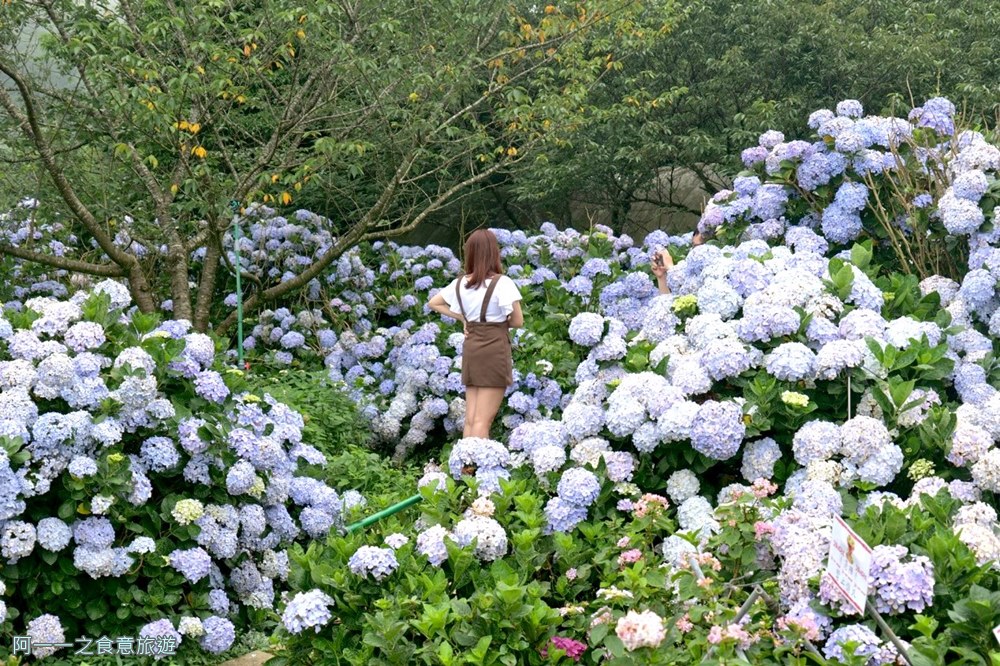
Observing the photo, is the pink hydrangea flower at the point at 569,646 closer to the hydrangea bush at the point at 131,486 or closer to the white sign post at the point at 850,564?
the white sign post at the point at 850,564

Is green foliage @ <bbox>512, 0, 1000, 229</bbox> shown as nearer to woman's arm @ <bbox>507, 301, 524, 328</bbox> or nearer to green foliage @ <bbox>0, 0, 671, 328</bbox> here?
green foliage @ <bbox>0, 0, 671, 328</bbox>

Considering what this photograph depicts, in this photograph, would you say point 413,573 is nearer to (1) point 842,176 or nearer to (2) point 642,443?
(2) point 642,443

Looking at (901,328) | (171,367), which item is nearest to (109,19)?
(171,367)

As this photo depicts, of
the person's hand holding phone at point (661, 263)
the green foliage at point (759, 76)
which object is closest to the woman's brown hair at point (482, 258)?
the person's hand holding phone at point (661, 263)

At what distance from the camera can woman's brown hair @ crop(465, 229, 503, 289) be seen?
6219 mm

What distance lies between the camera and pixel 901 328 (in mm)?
4516

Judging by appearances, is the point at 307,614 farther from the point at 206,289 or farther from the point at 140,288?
the point at 206,289

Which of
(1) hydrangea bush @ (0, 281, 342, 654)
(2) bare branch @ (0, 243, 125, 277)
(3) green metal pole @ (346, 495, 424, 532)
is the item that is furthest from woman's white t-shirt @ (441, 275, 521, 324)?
(2) bare branch @ (0, 243, 125, 277)

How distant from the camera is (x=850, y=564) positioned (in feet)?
8.99

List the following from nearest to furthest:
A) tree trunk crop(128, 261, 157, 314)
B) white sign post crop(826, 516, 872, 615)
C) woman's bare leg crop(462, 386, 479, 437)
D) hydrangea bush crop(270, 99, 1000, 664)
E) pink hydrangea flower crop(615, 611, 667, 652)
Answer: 1. pink hydrangea flower crop(615, 611, 667, 652)
2. white sign post crop(826, 516, 872, 615)
3. hydrangea bush crop(270, 99, 1000, 664)
4. woman's bare leg crop(462, 386, 479, 437)
5. tree trunk crop(128, 261, 157, 314)

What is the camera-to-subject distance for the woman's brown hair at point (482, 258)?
20.4 ft

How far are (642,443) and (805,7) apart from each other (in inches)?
260

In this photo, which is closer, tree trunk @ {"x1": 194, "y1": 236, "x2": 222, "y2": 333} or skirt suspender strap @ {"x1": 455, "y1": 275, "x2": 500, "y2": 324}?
skirt suspender strap @ {"x1": 455, "y1": 275, "x2": 500, "y2": 324}

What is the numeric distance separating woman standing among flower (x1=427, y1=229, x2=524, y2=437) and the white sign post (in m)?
3.58
